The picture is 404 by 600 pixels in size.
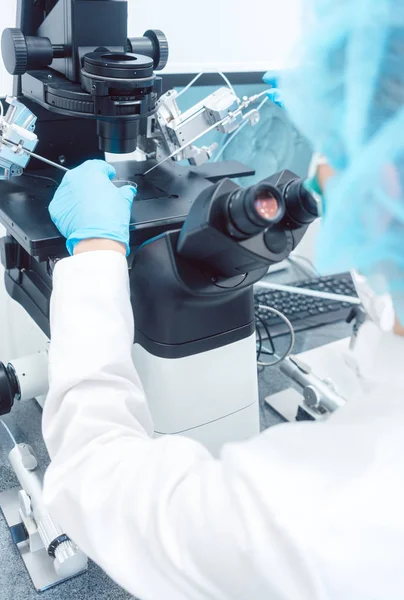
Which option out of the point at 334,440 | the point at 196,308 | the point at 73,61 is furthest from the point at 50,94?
the point at 334,440

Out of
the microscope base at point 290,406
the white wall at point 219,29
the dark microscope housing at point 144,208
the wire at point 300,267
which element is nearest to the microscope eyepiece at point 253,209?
the dark microscope housing at point 144,208

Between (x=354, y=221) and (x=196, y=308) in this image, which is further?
(x=196, y=308)

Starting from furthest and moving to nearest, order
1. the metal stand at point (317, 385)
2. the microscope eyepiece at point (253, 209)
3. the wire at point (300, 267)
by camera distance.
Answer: the wire at point (300, 267) → the metal stand at point (317, 385) → the microscope eyepiece at point (253, 209)

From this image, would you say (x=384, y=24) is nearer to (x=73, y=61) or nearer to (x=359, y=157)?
(x=359, y=157)

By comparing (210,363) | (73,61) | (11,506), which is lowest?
(11,506)

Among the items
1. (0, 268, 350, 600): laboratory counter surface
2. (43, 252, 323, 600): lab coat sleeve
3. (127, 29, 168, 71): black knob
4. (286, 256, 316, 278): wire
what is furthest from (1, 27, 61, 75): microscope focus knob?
(286, 256, 316, 278): wire

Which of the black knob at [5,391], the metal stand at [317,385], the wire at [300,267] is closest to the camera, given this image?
the black knob at [5,391]

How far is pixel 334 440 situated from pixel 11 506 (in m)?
0.59

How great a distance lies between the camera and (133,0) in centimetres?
116

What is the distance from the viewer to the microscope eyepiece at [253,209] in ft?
1.83

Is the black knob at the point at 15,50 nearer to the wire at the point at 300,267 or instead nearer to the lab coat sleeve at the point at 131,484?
the lab coat sleeve at the point at 131,484

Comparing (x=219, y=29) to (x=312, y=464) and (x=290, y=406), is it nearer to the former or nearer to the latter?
(x=290, y=406)

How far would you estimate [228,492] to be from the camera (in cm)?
45

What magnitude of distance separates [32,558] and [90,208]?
0.50m
